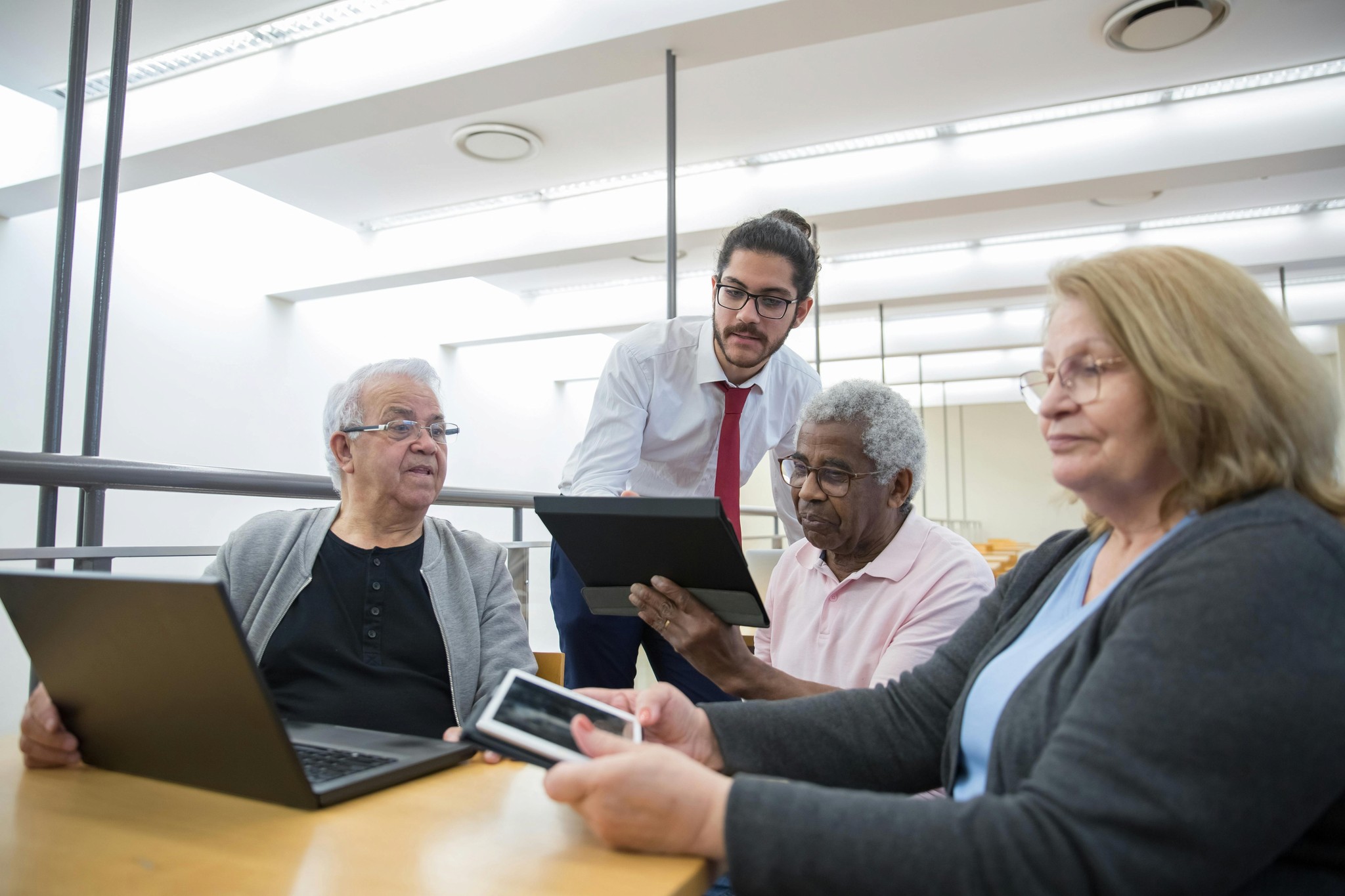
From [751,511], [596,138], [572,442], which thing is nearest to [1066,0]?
[596,138]

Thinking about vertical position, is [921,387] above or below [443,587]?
above

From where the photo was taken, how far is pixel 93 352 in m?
2.19

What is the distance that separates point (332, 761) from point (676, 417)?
1644 millimetres

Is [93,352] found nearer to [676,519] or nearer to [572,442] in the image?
[676,519]

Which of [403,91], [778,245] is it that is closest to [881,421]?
[778,245]

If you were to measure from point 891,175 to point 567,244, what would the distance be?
232 centimetres

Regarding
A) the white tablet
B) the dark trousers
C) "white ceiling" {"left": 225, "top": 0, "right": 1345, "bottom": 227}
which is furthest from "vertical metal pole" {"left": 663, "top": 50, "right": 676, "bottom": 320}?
the white tablet

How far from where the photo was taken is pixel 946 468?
13.2 metres

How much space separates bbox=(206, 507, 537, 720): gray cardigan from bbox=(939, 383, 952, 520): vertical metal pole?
1191 centimetres

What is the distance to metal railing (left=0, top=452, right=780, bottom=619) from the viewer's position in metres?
1.61

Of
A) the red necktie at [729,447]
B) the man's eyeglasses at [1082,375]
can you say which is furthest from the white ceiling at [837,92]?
the man's eyeglasses at [1082,375]

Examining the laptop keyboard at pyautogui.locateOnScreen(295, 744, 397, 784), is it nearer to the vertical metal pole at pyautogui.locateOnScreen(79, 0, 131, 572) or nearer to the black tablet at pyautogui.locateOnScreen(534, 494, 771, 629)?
the black tablet at pyautogui.locateOnScreen(534, 494, 771, 629)

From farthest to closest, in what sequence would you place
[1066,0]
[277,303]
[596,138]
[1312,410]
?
[277,303]
[596,138]
[1066,0]
[1312,410]

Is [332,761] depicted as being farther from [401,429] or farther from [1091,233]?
[1091,233]
